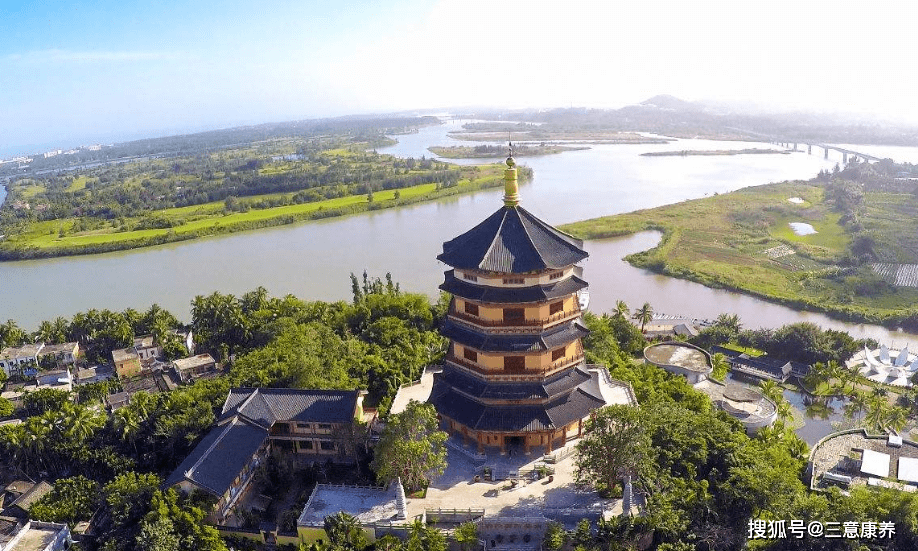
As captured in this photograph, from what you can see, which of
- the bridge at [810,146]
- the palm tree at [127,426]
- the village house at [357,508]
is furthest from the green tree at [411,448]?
the bridge at [810,146]

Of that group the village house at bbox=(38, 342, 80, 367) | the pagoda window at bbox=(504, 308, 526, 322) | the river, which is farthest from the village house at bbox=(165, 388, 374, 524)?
the river

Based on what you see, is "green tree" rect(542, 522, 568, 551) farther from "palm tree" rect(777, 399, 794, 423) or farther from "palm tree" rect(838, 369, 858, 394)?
"palm tree" rect(838, 369, 858, 394)

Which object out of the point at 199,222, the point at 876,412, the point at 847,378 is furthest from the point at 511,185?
the point at 199,222

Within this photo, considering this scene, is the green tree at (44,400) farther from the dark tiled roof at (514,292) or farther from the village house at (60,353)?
the dark tiled roof at (514,292)

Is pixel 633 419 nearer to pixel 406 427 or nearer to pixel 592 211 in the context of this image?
pixel 406 427

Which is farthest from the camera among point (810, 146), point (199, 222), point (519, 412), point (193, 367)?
point (810, 146)

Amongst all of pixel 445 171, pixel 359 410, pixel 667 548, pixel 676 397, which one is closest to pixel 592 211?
pixel 445 171

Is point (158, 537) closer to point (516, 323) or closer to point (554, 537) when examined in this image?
point (554, 537)
